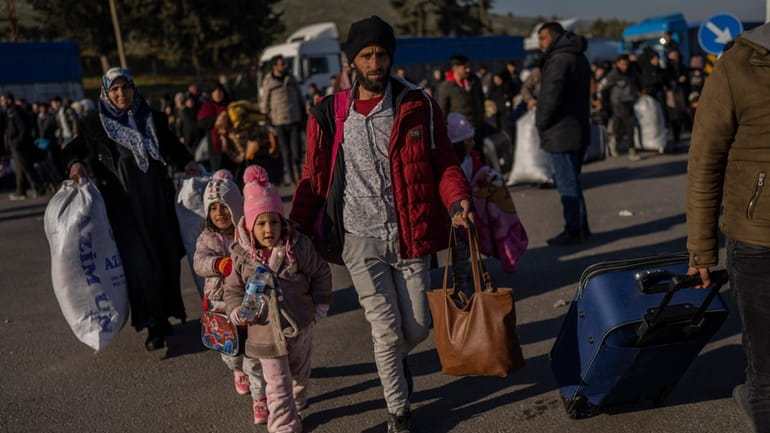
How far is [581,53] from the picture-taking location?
7.44m

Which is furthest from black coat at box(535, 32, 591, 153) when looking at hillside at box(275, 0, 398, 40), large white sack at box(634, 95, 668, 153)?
hillside at box(275, 0, 398, 40)

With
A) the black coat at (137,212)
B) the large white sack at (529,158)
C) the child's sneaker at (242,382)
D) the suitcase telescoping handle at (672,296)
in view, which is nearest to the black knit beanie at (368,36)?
the suitcase telescoping handle at (672,296)

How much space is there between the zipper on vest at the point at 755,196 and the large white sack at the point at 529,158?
806cm

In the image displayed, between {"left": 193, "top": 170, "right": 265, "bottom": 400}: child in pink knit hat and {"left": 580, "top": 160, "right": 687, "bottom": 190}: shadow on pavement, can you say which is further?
{"left": 580, "top": 160, "right": 687, "bottom": 190}: shadow on pavement

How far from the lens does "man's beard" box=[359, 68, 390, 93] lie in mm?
3619

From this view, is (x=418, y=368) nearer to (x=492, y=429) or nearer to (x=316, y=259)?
(x=492, y=429)

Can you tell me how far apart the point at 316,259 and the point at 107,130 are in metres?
2.07

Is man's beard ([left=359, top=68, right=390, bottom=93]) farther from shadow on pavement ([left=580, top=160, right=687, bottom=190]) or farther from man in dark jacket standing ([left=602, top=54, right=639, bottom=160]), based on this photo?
man in dark jacket standing ([left=602, top=54, right=639, bottom=160])

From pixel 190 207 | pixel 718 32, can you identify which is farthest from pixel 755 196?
pixel 718 32

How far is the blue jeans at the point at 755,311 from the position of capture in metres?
2.80

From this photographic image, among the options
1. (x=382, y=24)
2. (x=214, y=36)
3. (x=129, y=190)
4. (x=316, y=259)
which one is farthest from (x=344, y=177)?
(x=214, y=36)

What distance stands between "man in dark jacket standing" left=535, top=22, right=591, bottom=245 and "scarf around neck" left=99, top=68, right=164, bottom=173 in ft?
12.4

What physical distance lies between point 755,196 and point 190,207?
3676 millimetres

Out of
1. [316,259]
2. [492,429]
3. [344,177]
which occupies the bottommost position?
[492,429]
